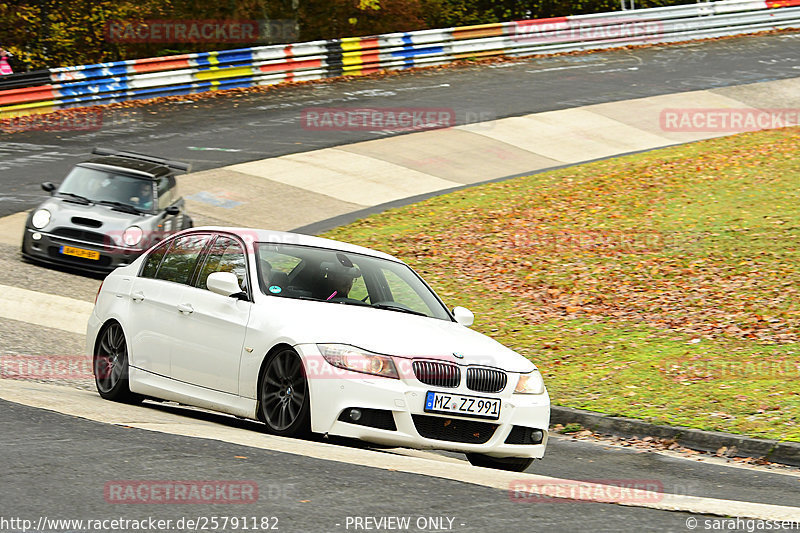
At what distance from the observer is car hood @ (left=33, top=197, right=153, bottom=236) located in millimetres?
16094

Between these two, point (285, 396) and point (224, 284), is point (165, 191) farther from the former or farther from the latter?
point (285, 396)

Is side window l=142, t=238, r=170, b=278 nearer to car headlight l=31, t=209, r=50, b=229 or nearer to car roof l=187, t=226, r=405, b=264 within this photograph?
car roof l=187, t=226, r=405, b=264

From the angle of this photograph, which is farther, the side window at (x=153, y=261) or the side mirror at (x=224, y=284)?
the side window at (x=153, y=261)

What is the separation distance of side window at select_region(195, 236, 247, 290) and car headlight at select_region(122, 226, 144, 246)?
7.67 metres

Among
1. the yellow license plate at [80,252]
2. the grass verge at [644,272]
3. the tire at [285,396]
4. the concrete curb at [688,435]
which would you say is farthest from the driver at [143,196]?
the tire at [285,396]

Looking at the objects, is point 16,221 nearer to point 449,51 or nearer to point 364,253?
point 364,253

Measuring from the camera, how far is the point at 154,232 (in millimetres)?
16406

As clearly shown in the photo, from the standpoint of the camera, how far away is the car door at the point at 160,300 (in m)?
8.59

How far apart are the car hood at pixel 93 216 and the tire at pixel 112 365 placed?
266 inches

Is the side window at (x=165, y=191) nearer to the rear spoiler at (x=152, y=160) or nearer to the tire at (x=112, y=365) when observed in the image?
the rear spoiler at (x=152, y=160)

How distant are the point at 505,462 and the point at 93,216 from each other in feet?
33.0

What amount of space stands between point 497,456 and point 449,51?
29.2m

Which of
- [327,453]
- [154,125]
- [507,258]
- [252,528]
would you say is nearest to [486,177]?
[507,258]

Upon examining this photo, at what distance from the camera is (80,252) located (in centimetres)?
1605
